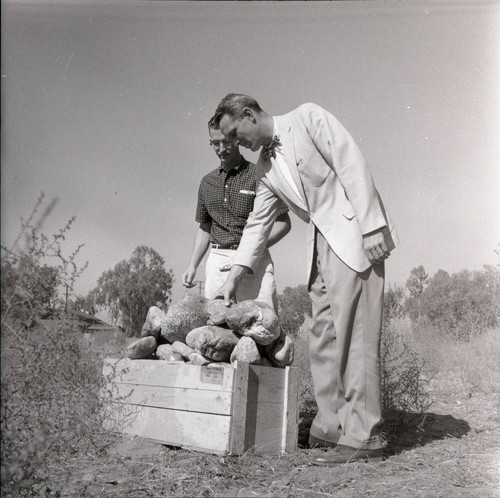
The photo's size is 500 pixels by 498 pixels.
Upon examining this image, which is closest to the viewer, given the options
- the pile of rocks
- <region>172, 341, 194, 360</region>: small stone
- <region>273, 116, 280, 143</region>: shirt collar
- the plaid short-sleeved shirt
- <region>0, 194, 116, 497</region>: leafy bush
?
<region>0, 194, 116, 497</region>: leafy bush

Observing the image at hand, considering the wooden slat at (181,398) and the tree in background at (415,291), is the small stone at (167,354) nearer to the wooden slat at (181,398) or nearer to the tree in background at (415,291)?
the wooden slat at (181,398)

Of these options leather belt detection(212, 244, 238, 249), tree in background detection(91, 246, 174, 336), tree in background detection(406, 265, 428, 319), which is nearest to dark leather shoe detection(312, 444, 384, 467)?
leather belt detection(212, 244, 238, 249)

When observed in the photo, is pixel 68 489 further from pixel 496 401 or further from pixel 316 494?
pixel 496 401

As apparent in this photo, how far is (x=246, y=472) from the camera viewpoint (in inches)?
108

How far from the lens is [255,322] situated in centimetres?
331

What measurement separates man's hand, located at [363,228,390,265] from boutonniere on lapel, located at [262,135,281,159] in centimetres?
79

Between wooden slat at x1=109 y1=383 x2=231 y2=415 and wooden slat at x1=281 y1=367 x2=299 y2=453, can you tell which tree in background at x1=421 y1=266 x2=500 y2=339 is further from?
wooden slat at x1=109 y1=383 x2=231 y2=415

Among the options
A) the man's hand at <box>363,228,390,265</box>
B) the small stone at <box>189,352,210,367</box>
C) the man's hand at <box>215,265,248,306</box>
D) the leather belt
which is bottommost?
the small stone at <box>189,352,210,367</box>

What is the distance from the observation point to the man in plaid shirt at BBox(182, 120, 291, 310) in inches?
159

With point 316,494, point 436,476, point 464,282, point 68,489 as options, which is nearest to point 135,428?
point 68,489

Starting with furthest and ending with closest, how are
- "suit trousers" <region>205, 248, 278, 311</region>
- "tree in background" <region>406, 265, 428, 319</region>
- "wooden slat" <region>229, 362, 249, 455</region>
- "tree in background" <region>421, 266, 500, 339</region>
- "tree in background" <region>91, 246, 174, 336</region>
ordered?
1. "tree in background" <region>91, 246, 174, 336</region>
2. "tree in background" <region>406, 265, 428, 319</region>
3. "tree in background" <region>421, 266, 500, 339</region>
4. "suit trousers" <region>205, 248, 278, 311</region>
5. "wooden slat" <region>229, 362, 249, 455</region>

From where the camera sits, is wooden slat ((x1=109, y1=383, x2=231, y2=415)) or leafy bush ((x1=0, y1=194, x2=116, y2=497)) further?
wooden slat ((x1=109, y1=383, x2=231, y2=415))

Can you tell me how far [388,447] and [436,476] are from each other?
0.85 metres

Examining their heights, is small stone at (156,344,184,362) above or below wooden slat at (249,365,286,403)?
above
